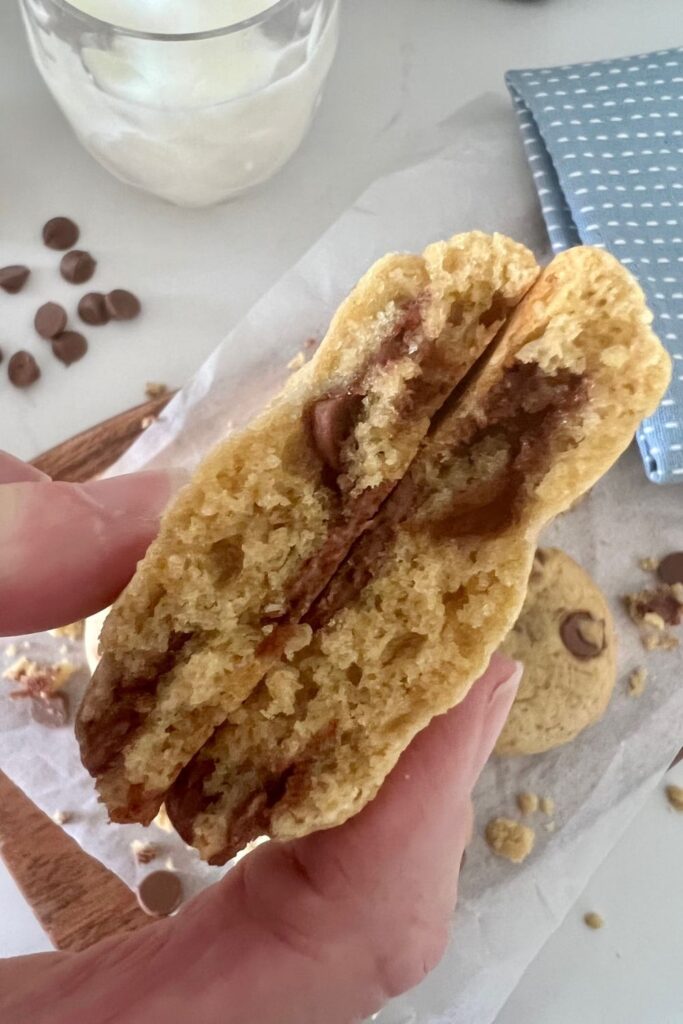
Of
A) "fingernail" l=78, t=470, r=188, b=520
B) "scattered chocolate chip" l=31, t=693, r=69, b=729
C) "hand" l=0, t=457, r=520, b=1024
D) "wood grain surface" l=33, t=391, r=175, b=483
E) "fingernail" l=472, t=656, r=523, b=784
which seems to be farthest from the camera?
"wood grain surface" l=33, t=391, r=175, b=483

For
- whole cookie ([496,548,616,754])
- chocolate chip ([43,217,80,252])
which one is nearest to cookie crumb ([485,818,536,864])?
whole cookie ([496,548,616,754])

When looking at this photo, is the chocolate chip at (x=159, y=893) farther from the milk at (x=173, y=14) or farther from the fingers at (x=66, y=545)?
the milk at (x=173, y=14)

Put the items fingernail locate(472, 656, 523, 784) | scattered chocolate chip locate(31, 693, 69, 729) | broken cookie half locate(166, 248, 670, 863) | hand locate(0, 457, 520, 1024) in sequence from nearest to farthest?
broken cookie half locate(166, 248, 670, 863), hand locate(0, 457, 520, 1024), fingernail locate(472, 656, 523, 784), scattered chocolate chip locate(31, 693, 69, 729)

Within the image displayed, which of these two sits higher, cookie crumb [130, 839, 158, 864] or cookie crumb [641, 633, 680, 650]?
cookie crumb [130, 839, 158, 864]

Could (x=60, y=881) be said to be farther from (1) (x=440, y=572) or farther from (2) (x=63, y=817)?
(1) (x=440, y=572)

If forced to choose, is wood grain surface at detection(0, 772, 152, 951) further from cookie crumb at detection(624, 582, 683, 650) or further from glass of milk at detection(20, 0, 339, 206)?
glass of milk at detection(20, 0, 339, 206)

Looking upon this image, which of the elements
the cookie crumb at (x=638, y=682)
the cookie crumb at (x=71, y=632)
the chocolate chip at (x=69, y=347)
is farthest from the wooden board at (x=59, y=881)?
the cookie crumb at (x=638, y=682)

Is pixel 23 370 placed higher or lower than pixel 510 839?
higher

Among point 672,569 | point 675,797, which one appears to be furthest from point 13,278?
point 675,797
